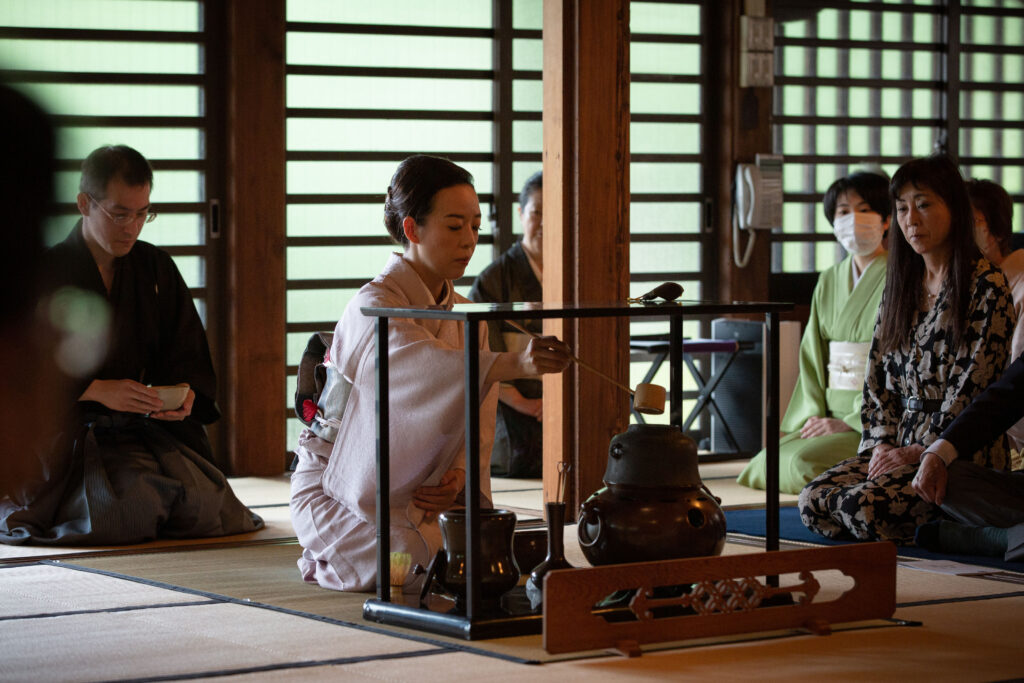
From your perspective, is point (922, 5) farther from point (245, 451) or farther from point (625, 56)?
point (245, 451)

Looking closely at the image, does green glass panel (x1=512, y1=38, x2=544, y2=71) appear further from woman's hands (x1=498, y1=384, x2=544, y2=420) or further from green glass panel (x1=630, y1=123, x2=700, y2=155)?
woman's hands (x1=498, y1=384, x2=544, y2=420)

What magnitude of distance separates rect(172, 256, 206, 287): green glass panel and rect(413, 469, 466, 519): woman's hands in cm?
272

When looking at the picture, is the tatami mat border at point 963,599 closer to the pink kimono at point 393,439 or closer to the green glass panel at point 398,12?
the pink kimono at point 393,439

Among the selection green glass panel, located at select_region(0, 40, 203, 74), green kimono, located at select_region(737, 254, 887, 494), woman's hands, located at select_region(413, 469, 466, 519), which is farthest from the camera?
A: green glass panel, located at select_region(0, 40, 203, 74)

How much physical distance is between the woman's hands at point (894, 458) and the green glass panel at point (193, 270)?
2945 mm

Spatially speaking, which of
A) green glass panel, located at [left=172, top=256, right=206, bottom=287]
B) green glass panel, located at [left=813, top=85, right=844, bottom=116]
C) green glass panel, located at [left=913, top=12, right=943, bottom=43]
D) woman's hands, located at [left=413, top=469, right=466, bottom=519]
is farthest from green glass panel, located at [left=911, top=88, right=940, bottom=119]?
woman's hands, located at [left=413, top=469, right=466, bottom=519]

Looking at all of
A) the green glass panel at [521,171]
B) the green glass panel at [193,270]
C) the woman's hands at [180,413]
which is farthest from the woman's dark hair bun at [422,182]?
the green glass panel at [521,171]

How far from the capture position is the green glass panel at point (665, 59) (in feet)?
21.8

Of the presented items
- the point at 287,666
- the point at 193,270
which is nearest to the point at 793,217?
the point at 193,270

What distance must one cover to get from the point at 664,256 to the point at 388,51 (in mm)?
1707

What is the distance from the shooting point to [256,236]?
5.75 meters

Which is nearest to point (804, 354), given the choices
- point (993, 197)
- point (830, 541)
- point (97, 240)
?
point (993, 197)

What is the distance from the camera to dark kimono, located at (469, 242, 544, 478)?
18.7 ft

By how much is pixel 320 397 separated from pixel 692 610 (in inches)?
50.0
